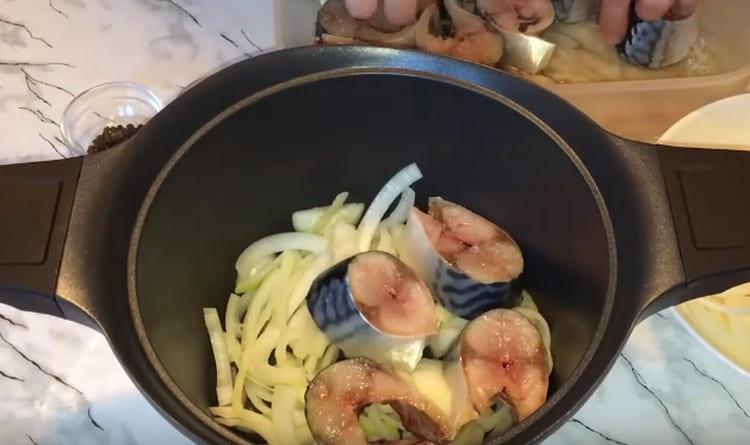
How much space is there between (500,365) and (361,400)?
0.35 ft

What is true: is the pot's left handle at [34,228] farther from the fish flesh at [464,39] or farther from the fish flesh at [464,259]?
the fish flesh at [464,39]

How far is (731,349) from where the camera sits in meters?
0.75

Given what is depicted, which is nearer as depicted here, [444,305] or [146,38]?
[444,305]

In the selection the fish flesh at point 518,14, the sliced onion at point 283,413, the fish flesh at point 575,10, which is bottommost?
the sliced onion at point 283,413

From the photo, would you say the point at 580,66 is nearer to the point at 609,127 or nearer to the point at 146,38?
the point at 609,127

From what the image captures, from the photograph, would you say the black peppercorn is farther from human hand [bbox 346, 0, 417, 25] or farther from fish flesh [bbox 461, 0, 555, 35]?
fish flesh [bbox 461, 0, 555, 35]

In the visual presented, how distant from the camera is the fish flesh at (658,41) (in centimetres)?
93

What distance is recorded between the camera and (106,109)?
3.09 ft

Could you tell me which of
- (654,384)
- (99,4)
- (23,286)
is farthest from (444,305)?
(99,4)

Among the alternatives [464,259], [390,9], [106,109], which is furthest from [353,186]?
[106,109]

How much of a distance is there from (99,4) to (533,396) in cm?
72

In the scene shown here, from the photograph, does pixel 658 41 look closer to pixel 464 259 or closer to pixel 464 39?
pixel 464 39

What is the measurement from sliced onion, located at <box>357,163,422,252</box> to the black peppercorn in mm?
279

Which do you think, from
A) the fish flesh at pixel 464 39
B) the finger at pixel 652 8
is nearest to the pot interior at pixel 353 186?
the fish flesh at pixel 464 39
